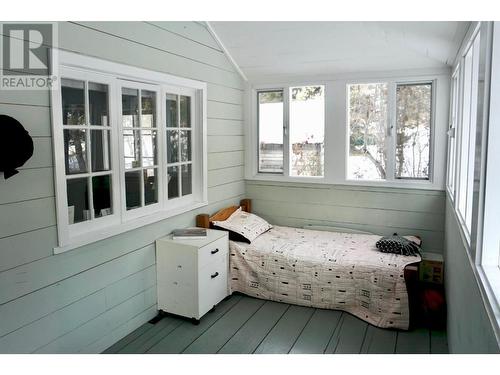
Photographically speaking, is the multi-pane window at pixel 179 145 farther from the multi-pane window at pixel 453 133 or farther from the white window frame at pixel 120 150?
the multi-pane window at pixel 453 133

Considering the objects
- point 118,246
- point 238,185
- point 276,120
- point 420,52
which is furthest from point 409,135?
point 118,246

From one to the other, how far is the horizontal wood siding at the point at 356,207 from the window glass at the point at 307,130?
22 centimetres

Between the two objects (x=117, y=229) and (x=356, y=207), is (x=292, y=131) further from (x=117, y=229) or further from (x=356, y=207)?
(x=117, y=229)

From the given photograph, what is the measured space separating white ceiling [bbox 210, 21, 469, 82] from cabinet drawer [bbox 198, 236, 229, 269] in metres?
1.85

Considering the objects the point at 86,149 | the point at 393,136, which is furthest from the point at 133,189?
the point at 393,136

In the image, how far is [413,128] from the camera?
3988 mm

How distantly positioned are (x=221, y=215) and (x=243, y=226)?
0.26 m

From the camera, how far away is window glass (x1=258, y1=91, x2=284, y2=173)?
15.1 ft

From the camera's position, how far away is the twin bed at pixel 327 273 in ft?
10.6

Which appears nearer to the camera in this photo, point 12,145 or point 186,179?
point 12,145

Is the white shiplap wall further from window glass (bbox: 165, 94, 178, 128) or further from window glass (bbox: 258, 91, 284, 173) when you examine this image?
window glass (bbox: 258, 91, 284, 173)

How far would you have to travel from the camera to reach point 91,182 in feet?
9.12

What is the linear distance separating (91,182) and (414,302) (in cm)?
258

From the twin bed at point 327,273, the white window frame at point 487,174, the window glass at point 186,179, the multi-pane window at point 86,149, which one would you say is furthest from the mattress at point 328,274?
the white window frame at point 487,174
